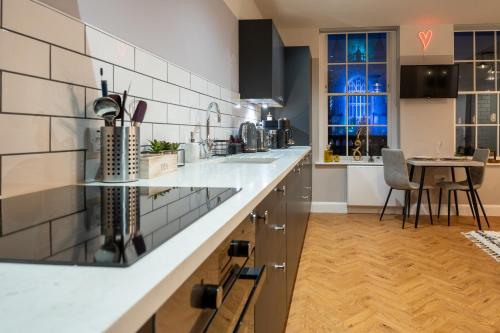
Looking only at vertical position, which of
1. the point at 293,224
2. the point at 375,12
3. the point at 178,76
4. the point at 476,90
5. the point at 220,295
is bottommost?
the point at 293,224

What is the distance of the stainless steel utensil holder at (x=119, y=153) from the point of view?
131 cm

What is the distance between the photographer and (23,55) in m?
1.07

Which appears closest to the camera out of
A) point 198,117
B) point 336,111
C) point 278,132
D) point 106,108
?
point 106,108

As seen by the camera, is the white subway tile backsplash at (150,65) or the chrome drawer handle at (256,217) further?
the white subway tile backsplash at (150,65)

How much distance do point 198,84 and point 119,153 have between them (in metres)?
1.29

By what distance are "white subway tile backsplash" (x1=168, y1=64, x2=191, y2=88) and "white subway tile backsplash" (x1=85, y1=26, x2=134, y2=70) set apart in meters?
0.41

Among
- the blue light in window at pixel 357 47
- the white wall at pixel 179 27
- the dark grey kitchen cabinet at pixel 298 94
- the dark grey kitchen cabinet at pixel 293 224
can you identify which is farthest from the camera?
the blue light in window at pixel 357 47

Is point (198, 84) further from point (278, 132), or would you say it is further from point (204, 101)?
point (278, 132)

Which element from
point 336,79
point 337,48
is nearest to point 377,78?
point 336,79

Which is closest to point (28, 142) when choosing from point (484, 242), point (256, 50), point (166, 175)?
point (166, 175)

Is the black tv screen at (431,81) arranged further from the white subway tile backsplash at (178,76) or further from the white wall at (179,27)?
the white subway tile backsplash at (178,76)

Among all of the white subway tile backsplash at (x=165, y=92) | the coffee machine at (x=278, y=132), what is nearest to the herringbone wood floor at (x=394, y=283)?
the coffee machine at (x=278, y=132)

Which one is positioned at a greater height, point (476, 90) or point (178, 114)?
point (476, 90)

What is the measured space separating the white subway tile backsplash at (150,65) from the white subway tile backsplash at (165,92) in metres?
0.04
